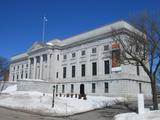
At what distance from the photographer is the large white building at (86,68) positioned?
45375 millimetres

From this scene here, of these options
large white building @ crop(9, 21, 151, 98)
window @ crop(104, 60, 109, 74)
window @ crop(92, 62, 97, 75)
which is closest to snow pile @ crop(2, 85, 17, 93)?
large white building @ crop(9, 21, 151, 98)

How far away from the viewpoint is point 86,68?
5319 cm

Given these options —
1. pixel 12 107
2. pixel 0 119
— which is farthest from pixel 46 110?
pixel 0 119

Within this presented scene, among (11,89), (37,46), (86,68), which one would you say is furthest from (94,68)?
(11,89)

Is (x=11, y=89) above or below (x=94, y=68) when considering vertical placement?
below

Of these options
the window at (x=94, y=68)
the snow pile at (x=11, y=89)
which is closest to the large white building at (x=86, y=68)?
the window at (x=94, y=68)

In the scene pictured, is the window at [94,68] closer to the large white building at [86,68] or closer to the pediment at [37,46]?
the large white building at [86,68]

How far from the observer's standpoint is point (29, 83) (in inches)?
2188

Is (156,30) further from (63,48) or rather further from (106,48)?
(63,48)

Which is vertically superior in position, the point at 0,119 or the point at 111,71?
the point at 111,71

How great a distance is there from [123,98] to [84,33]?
24.1 meters

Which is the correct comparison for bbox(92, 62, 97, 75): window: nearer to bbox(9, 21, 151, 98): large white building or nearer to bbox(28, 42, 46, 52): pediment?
bbox(9, 21, 151, 98): large white building

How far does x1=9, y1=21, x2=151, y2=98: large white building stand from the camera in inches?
1786

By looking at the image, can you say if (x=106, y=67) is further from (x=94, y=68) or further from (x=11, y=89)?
(x=11, y=89)
